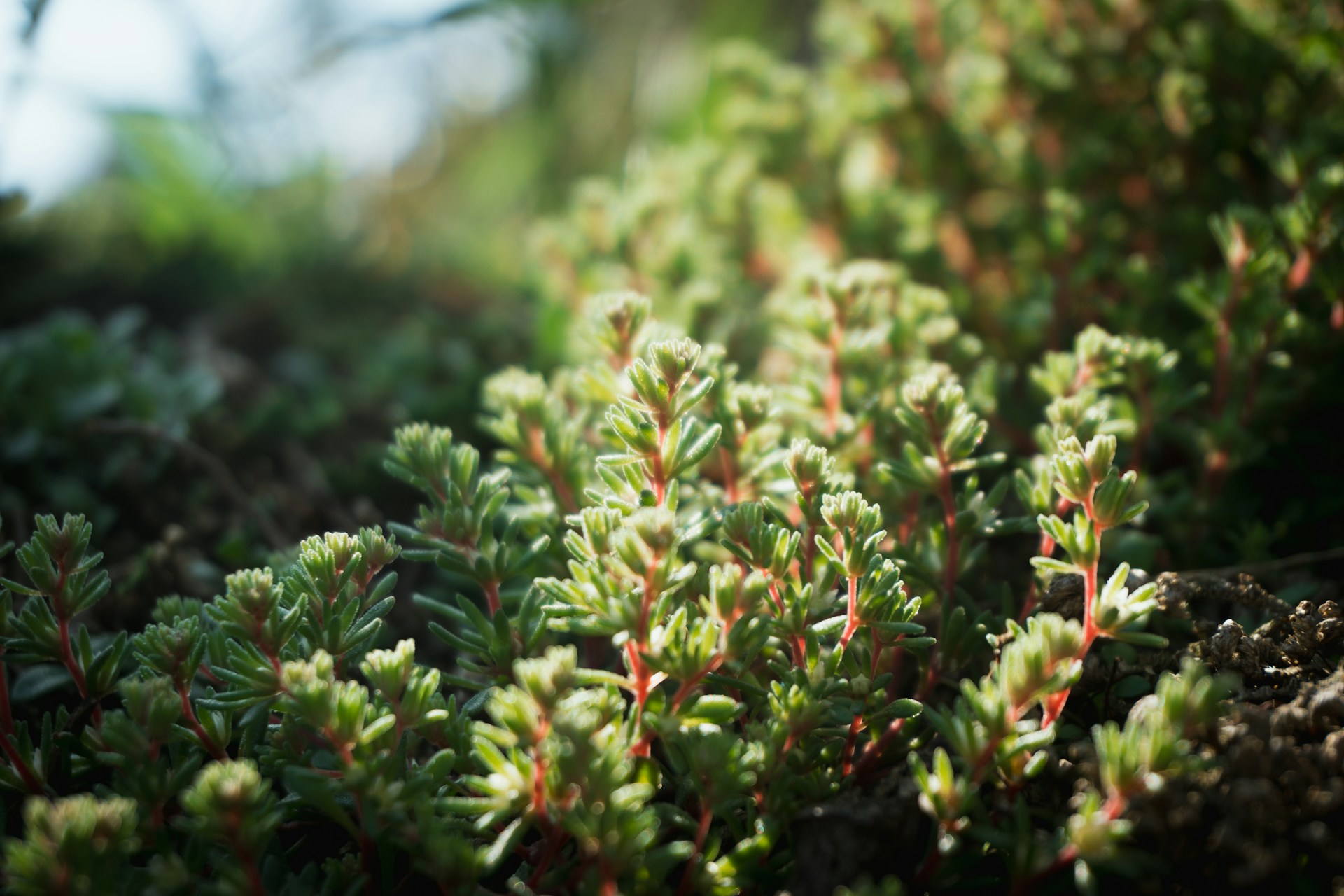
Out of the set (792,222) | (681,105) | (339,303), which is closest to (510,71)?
(681,105)

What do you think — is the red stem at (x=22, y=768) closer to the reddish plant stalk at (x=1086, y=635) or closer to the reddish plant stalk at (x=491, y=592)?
the reddish plant stalk at (x=491, y=592)

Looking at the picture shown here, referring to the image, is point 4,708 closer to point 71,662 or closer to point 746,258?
point 71,662

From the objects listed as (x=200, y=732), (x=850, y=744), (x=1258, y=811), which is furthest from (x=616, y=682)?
(x=1258, y=811)

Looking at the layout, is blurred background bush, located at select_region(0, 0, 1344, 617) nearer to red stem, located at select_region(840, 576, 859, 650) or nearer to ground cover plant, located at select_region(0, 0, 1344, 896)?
ground cover plant, located at select_region(0, 0, 1344, 896)

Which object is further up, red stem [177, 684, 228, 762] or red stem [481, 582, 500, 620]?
red stem [481, 582, 500, 620]

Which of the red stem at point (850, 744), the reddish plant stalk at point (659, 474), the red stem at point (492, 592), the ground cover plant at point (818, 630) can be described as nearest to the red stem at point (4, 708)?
the ground cover plant at point (818, 630)

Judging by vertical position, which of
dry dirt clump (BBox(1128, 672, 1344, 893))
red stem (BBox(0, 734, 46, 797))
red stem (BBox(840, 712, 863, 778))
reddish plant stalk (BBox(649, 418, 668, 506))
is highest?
reddish plant stalk (BBox(649, 418, 668, 506))

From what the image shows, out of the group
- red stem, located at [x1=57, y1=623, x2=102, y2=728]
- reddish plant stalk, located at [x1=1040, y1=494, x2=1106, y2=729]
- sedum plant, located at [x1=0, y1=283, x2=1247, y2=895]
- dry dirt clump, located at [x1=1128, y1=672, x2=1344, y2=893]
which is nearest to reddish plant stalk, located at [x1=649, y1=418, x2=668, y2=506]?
sedum plant, located at [x1=0, y1=283, x2=1247, y2=895]

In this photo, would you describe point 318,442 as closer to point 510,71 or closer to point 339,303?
point 339,303

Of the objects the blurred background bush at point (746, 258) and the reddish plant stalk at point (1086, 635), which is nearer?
the reddish plant stalk at point (1086, 635)
